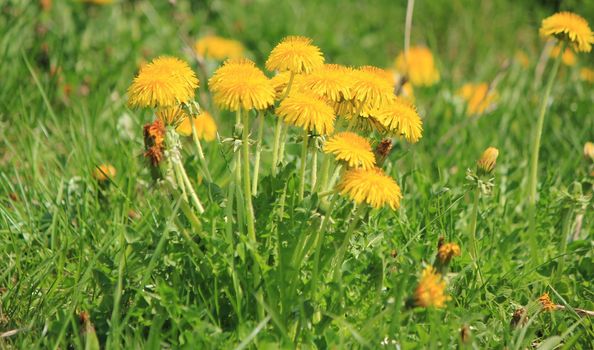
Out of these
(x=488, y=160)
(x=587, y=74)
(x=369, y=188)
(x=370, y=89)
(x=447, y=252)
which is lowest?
(x=447, y=252)

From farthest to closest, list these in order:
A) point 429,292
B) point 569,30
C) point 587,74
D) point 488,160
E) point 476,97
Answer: point 587,74 < point 476,97 < point 569,30 < point 488,160 < point 429,292

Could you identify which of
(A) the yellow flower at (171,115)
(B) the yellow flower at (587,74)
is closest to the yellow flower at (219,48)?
(B) the yellow flower at (587,74)

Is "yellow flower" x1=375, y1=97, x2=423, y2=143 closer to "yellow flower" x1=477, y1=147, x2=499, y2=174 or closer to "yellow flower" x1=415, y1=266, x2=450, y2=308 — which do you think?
"yellow flower" x1=477, y1=147, x2=499, y2=174

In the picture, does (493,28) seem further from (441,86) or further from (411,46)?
(441,86)

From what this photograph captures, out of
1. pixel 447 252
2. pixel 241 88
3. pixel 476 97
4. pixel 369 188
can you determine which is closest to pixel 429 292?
pixel 447 252

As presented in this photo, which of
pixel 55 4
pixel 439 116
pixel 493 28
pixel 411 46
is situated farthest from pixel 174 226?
pixel 493 28

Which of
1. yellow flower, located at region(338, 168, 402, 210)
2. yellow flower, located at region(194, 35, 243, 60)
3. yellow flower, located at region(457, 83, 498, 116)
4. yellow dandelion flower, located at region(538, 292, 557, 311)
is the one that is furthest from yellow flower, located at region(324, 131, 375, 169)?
yellow flower, located at region(194, 35, 243, 60)

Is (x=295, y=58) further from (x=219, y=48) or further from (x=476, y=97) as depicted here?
(x=219, y=48)

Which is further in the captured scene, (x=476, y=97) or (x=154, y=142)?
(x=476, y=97)

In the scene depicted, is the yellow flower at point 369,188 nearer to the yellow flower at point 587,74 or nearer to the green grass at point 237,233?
the green grass at point 237,233
